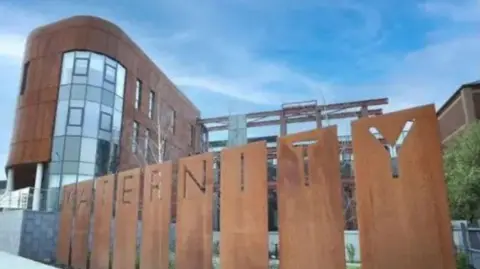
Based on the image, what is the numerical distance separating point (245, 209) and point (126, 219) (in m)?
3.67

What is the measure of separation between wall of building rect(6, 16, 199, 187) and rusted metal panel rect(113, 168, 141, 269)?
11737 millimetres

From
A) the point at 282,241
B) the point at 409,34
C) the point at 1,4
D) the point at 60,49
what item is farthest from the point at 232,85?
the point at 282,241

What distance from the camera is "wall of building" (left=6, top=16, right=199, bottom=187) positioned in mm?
19266

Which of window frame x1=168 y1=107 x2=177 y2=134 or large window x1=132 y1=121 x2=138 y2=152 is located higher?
window frame x1=168 y1=107 x2=177 y2=134

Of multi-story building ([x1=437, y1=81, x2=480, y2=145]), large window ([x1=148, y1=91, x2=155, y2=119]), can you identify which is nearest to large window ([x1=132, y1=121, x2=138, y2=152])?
large window ([x1=148, y1=91, x2=155, y2=119])

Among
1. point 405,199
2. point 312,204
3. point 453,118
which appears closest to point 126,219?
point 312,204

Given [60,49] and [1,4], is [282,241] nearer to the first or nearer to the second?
[1,4]

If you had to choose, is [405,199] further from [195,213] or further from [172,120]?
[172,120]

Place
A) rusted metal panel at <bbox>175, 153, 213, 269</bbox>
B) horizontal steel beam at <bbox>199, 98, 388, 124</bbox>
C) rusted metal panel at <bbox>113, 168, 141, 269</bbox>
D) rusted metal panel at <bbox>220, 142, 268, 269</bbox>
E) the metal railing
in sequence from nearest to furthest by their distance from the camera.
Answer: rusted metal panel at <bbox>220, 142, 268, 269</bbox>, rusted metal panel at <bbox>175, 153, 213, 269</bbox>, rusted metal panel at <bbox>113, 168, 141, 269</bbox>, the metal railing, horizontal steel beam at <bbox>199, 98, 388, 124</bbox>

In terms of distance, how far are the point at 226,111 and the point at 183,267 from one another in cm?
2273

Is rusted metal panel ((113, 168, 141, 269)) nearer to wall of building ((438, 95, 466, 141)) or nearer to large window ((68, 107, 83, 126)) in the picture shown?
large window ((68, 107, 83, 126))

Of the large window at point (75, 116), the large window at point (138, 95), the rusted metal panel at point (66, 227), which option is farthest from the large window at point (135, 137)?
the rusted metal panel at point (66, 227)

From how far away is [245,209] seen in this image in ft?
19.7

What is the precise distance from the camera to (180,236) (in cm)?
707
